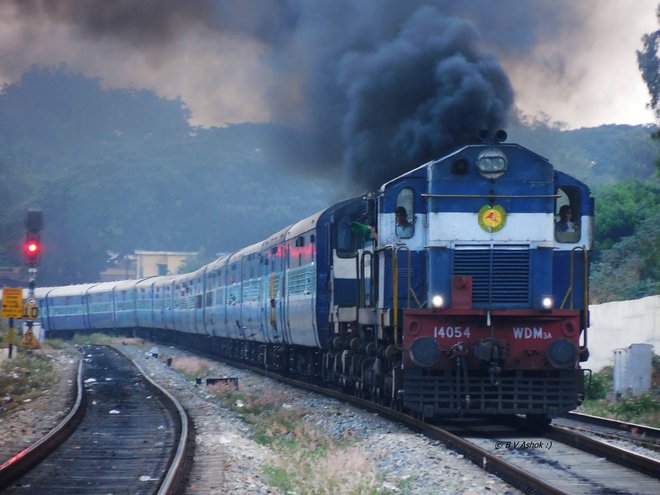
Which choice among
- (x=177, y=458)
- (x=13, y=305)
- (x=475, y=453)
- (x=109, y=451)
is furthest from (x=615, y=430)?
(x=13, y=305)

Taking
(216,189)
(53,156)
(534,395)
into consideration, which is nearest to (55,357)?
(534,395)

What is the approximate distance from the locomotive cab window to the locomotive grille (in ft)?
1.98

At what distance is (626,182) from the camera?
42.0 meters

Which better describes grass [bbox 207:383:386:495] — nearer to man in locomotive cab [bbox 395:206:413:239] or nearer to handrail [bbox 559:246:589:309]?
man in locomotive cab [bbox 395:206:413:239]

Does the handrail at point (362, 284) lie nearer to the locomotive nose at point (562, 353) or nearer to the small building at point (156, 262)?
the locomotive nose at point (562, 353)

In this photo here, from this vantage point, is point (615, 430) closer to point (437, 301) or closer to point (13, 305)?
point (437, 301)

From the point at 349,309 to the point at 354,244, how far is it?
4.42 feet

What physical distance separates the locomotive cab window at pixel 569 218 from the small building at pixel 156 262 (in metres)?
70.0

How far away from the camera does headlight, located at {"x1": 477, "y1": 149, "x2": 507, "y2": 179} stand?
13.3 meters

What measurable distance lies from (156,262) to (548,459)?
74.8 meters

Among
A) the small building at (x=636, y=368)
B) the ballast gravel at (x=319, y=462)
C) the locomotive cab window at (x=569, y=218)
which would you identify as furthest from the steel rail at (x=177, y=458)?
the small building at (x=636, y=368)

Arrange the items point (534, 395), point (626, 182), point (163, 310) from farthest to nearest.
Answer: point (163, 310)
point (626, 182)
point (534, 395)

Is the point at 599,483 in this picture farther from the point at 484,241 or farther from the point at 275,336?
the point at 275,336

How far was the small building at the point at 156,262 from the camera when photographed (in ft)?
273
